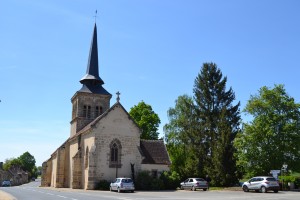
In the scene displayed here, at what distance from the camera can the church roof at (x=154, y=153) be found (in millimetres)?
42719

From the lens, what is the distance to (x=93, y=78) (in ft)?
166

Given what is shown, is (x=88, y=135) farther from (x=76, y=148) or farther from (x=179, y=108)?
(x=179, y=108)

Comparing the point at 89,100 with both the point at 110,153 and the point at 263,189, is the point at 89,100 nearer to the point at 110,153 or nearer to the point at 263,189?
the point at 110,153

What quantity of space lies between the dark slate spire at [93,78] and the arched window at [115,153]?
12015mm

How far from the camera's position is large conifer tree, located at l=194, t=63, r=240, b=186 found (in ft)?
129

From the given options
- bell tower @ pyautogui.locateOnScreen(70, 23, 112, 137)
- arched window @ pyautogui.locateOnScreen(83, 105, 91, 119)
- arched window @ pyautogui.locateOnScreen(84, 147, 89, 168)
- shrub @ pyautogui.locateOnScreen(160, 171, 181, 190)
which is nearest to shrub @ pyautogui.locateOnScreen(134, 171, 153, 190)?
shrub @ pyautogui.locateOnScreen(160, 171, 181, 190)

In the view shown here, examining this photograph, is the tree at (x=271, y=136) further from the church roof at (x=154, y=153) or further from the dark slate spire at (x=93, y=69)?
the dark slate spire at (x=93, y=69)

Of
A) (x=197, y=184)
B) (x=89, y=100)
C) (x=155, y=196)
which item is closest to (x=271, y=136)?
(x=197, y=184)

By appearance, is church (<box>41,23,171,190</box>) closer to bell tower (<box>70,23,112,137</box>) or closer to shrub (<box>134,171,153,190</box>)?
shrub (<box>134,171,153,190</box>)

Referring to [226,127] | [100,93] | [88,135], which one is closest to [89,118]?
[100,93]

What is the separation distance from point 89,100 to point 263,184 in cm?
2710

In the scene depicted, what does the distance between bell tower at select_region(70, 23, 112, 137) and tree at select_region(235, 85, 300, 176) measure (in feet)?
64.5

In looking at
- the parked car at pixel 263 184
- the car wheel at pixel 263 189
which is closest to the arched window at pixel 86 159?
the parked car at pixel 263 184

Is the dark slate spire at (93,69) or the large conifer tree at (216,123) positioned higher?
the dark slate spire at (93,69)
